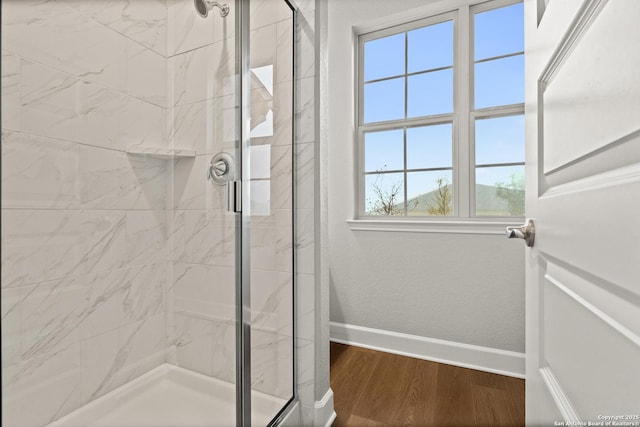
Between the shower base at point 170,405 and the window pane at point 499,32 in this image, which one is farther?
the window pane at point 499,32

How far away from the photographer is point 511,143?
1854 millimetres

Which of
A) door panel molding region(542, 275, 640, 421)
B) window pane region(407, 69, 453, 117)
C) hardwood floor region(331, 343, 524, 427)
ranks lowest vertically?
hardwood floor region(331, 343, 524, 427)

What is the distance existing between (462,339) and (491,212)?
2.60ft

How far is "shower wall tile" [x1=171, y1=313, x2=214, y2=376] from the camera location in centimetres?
132

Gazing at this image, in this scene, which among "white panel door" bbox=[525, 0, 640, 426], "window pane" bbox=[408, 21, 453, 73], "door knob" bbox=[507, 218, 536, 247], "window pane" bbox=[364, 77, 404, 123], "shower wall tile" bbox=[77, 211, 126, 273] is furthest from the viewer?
"window pane" bbox=[364, 77, 404, 123]

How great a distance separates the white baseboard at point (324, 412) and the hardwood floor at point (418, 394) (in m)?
0.04

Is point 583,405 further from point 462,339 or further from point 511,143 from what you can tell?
point 511,143

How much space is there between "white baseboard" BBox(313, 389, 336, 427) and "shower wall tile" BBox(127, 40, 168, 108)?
1.50 meters

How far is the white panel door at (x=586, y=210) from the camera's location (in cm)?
34

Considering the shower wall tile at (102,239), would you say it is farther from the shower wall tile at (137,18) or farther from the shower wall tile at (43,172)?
the shower wall tile at (137,18)

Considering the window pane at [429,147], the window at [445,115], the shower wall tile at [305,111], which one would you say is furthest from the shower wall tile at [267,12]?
the window pane at [429,147]

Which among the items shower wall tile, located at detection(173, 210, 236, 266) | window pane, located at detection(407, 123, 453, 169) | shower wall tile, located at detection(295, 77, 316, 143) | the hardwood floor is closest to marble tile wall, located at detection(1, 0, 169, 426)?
shower wall tile, located at detection(173, 210, 236, 266)

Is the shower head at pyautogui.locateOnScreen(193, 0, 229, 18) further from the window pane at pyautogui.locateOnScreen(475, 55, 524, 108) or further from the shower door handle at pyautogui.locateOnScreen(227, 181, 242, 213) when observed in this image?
the window pane at pyautogui.locateOnScreen(475, 55, 524, 108)

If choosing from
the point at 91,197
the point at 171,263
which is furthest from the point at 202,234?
the point at 91,197
